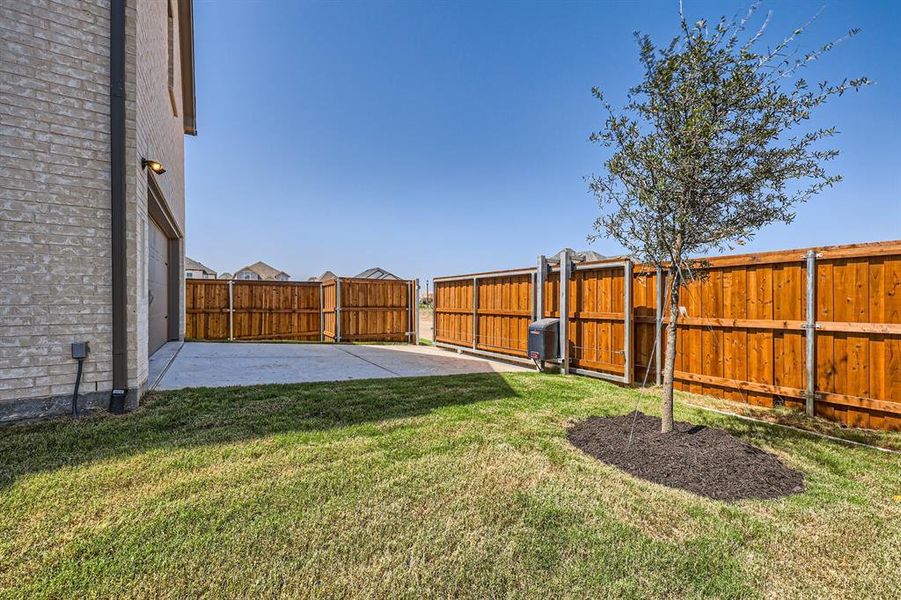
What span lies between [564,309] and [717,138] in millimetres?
4470

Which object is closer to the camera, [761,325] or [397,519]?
[397,519]

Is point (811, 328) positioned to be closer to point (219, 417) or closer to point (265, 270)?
point (219, 417)

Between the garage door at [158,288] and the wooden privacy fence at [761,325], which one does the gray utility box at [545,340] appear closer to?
the wooden privacy fence at [761,325]

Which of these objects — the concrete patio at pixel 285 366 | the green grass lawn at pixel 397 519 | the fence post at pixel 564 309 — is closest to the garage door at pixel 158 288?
the concrete patio at pixel 285 366

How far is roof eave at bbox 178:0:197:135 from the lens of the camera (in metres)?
10.2

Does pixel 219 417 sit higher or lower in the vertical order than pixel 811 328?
lower

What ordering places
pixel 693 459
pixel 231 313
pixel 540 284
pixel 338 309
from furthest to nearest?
1. pixel 338 309
2. pixel 231 313
3. pixel 540 284
4. pixel 693 459

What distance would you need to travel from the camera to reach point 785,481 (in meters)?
2.95

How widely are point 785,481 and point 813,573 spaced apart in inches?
49.6

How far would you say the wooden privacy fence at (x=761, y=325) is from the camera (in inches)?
169

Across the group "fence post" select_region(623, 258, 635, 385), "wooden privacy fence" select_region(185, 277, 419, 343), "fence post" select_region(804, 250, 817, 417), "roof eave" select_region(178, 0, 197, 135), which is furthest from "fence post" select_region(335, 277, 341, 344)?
"fence post" select_region(804, 250, 817, 417)

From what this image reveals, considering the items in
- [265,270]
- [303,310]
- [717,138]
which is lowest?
[303,310]

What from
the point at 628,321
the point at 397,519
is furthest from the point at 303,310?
the point at 397,519

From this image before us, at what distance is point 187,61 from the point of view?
10977mm
